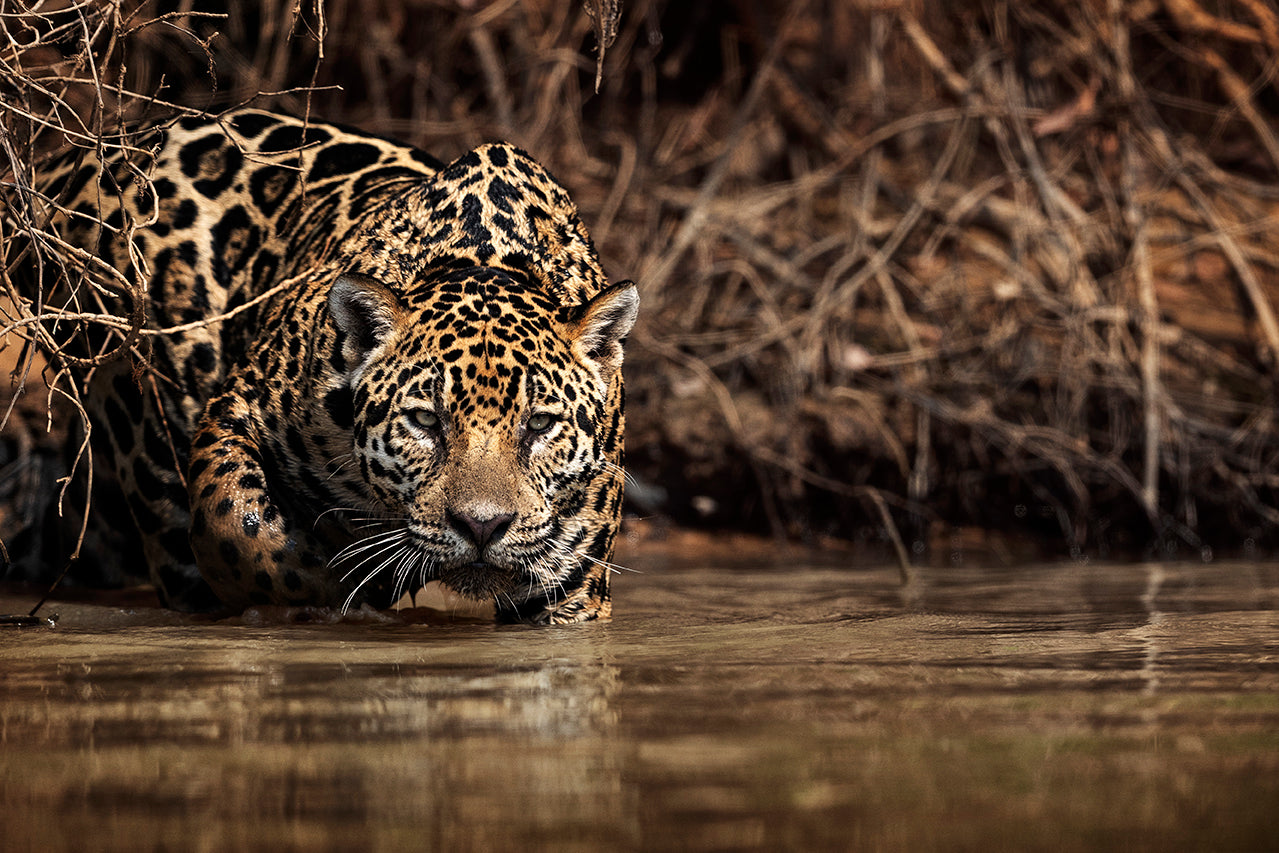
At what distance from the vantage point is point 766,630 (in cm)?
432

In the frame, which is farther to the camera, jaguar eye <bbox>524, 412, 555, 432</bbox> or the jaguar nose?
jaguar eye <bbox>524, 412, 555, 432</bbox>

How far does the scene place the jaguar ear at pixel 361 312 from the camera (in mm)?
4566

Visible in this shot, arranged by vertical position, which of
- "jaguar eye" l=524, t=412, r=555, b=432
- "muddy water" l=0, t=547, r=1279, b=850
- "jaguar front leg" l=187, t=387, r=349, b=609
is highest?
"jaguar eye" l=524, t=412, r=555, b=432

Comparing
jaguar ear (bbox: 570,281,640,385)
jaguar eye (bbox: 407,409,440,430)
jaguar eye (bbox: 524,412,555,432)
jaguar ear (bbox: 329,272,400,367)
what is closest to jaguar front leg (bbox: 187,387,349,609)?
jaguar ear (bbox: 329,272,400,367)

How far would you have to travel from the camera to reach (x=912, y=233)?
9.37 m

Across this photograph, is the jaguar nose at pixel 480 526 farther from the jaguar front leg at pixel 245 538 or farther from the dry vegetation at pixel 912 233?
the dry vegetation at pixel 912 233

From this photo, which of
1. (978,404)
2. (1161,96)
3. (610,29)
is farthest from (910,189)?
(610,29)

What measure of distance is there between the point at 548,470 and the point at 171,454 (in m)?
1.56

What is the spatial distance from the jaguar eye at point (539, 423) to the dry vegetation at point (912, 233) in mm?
3217

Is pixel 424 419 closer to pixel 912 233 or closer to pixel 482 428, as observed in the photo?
pixel 482 428

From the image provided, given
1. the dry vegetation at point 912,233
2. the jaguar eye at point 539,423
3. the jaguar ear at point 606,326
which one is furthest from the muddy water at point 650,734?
the dry vegetation at point 912,233

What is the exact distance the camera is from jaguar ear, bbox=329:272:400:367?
4566mm

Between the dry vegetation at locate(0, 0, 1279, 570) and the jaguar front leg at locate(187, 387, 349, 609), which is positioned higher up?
the dry vegetation at locate(0, 0, 1279, 570)

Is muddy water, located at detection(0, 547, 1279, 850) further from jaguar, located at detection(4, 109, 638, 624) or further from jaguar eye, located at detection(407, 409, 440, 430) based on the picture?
jaguar eye, located at detection(407, 409, 440, 430)
